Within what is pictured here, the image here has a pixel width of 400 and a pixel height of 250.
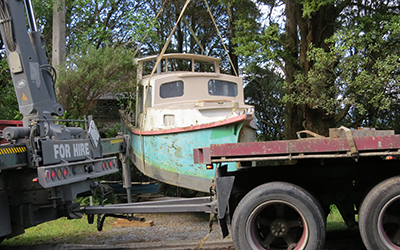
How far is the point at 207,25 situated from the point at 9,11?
48.4 ft

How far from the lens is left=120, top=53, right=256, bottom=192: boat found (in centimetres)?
761

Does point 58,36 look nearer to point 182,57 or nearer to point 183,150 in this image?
point 182,57

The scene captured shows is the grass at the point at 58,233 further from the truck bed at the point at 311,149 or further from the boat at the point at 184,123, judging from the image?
the truck bed at the point at 311,149

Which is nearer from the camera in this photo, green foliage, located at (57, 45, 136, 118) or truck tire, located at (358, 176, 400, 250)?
truck tire, located at (358, 176, 400, 250)

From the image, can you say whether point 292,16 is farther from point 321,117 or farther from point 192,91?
point 192,91

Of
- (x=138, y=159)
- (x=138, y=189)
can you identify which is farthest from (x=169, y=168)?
(x=138, y=189)

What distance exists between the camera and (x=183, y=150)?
26.6 feet

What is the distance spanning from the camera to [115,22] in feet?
45.8

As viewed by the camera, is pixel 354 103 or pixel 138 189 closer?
pixel 354 103

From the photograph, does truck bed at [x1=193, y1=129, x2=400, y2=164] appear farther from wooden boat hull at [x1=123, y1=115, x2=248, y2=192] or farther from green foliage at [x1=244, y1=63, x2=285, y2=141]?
green foliage at [x1=244, y1=63, x2=285, y2=141]

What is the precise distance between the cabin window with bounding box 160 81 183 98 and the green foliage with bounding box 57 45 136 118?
138 cm

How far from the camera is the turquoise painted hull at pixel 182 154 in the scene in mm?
7516

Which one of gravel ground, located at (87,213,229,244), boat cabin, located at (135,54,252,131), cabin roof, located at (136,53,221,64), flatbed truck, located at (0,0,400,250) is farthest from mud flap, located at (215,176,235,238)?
cabin roof, located at (136,53,221,64)

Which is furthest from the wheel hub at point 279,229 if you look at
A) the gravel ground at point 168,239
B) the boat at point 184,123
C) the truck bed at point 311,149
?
the boat at point 184,123
